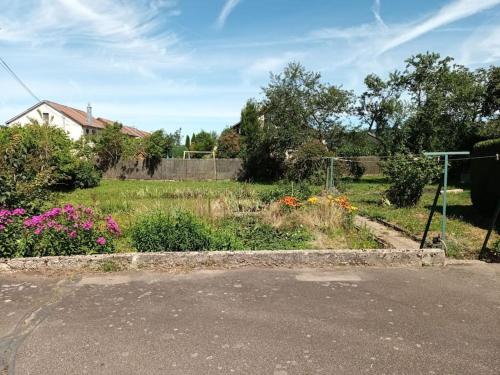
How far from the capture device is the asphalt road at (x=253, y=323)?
9.60ft

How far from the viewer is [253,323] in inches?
141

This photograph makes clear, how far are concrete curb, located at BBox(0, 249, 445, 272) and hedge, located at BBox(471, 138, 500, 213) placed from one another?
4956 millimetres

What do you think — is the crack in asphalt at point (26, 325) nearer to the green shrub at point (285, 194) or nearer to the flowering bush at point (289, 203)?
the flowering bush at point (289, 203)

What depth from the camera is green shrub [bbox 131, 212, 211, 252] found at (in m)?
5.51

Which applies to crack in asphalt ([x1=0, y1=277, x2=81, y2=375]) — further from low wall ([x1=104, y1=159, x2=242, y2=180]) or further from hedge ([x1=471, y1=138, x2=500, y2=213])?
low wall ([x1=104, y1=159, x2=242, y2=180])

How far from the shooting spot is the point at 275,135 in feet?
71.9

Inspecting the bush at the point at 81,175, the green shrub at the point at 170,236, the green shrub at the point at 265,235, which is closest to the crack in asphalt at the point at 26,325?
the green shrub at the point at 170,236

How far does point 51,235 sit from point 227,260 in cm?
239

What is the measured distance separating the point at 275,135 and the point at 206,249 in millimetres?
16908

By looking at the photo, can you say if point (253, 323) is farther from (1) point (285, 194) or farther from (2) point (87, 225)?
(1) point (285, 194)

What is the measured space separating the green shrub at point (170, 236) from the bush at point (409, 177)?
7.54 meters

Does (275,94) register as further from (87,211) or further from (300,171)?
(87,211)

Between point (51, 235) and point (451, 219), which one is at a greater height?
point (51, 235)

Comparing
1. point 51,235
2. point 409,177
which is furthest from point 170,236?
point 409,177
